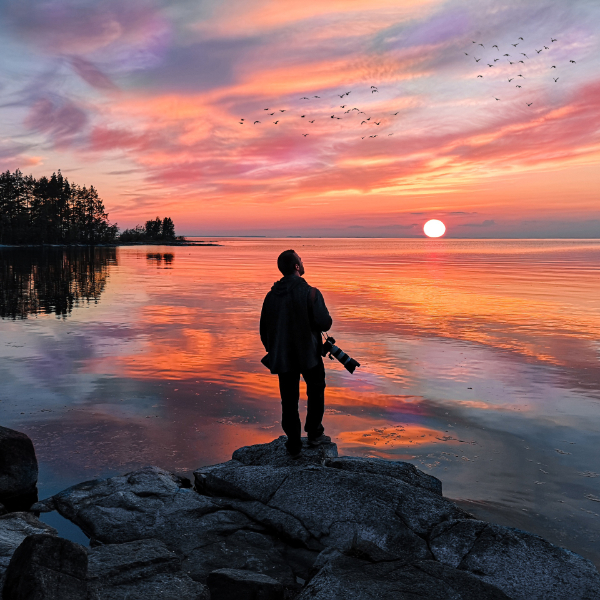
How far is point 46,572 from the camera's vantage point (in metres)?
3.54

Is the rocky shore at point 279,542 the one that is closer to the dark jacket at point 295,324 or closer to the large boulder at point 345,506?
the large boulder at point 345,506

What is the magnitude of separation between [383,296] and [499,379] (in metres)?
17.5

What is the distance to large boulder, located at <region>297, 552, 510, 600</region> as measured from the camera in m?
4.03

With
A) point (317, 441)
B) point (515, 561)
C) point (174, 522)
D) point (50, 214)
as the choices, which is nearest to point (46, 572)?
point (174, 522)

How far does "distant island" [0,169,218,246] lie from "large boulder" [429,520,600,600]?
140 metres

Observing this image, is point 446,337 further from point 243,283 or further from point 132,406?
point 243,283

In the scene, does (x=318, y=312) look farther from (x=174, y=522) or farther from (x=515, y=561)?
(x=515, y=561)

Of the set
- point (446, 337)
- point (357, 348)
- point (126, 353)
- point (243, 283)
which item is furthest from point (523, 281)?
point (126, 353)

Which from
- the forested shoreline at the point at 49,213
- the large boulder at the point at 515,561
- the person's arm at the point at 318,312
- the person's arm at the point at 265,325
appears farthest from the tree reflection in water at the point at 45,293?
the forested shoreline at the point at 49,213

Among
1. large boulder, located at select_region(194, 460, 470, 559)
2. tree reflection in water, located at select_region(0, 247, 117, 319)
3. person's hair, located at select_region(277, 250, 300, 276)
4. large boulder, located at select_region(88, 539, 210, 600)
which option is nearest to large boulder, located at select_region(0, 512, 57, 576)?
large boulder, located at select_region(88, 539, 210, 600)

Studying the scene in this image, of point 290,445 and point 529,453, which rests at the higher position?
point 290,445

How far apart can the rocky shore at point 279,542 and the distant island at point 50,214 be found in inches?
5419

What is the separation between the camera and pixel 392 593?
4.04 metres

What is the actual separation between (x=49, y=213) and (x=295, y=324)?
488 ft
